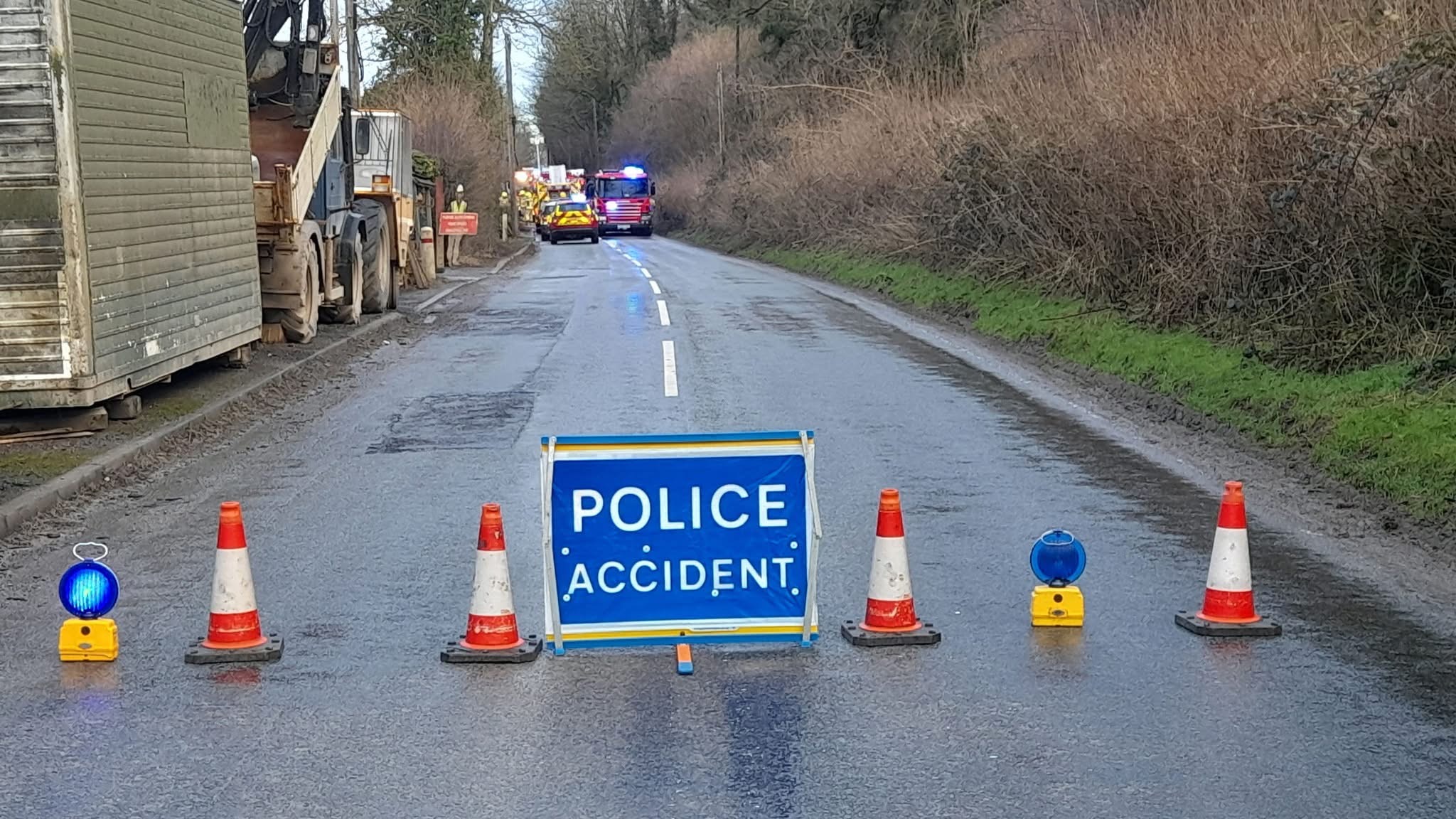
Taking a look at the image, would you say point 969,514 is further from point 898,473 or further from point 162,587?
point 162,587

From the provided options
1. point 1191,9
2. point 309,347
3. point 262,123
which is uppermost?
point 1191,9

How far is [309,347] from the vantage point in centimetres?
1788

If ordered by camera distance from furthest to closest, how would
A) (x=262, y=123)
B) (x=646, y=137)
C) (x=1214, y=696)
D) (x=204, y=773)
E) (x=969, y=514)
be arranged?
(x=646, y=137) → (x=262, y=123) → (x=969, y=514) → (x=1214, y=696) → (x=204, y=773)

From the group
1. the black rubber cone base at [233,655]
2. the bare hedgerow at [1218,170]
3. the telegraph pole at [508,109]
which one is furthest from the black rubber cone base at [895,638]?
the telegraph pole at [508,109]

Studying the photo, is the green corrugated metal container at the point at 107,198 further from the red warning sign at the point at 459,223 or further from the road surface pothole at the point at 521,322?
the red warning sign at the point at 459,223

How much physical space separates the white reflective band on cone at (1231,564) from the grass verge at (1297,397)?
2613 millimetres

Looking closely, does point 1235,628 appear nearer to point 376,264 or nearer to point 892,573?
point 892,573

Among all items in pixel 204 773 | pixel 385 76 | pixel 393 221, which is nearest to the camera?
pixel 204 773

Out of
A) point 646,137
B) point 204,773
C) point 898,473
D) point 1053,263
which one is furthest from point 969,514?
point 646,137

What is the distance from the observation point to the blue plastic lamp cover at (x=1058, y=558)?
6469 millimetres

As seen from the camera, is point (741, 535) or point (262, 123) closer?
point (741, 535)

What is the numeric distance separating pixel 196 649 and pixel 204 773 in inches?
52.8

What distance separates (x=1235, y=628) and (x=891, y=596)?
1447 millimetres

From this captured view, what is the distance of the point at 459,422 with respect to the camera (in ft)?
41.6
